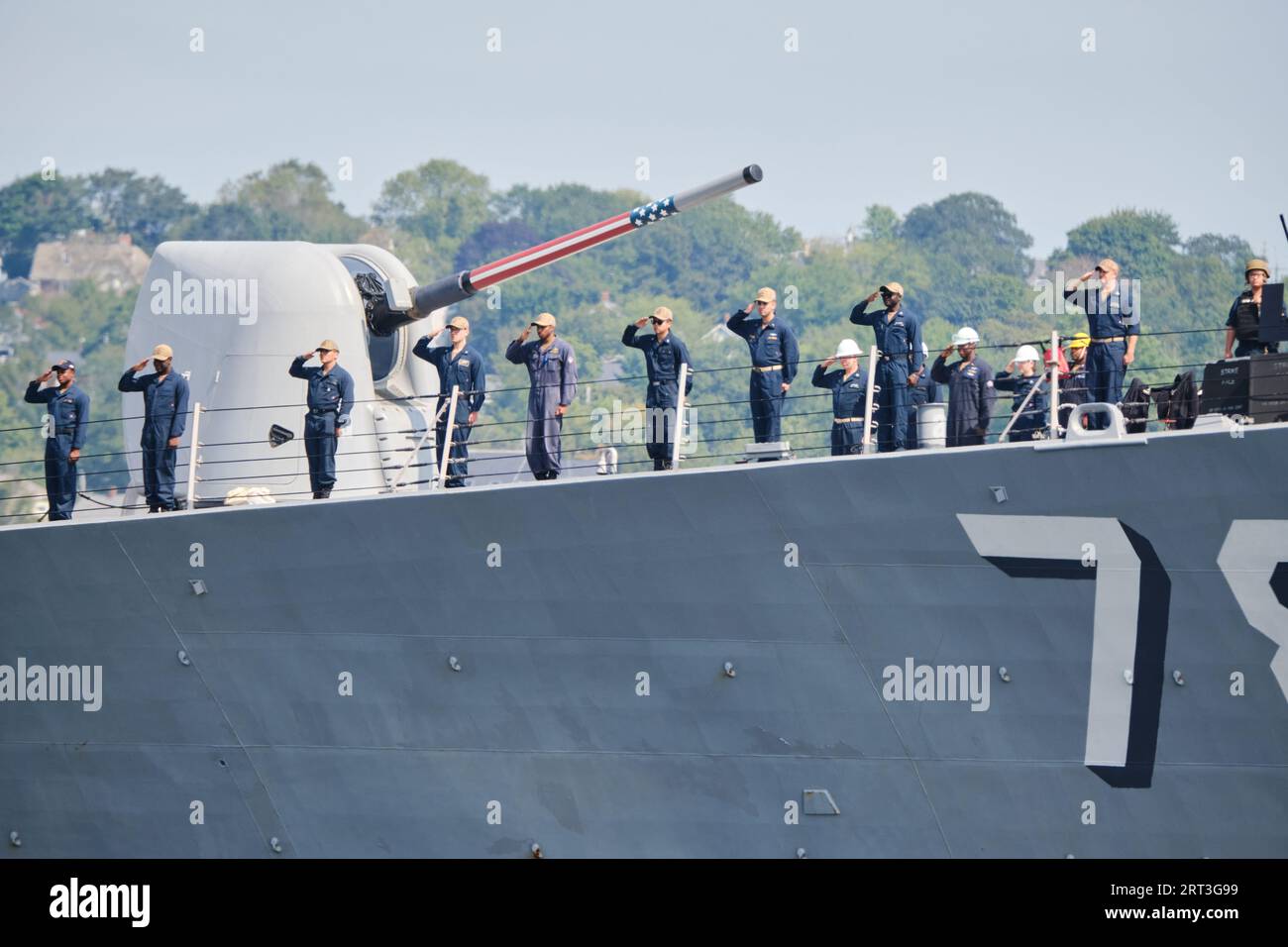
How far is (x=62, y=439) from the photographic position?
14.6m

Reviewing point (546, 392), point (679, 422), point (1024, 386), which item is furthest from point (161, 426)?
point (1024, 386)

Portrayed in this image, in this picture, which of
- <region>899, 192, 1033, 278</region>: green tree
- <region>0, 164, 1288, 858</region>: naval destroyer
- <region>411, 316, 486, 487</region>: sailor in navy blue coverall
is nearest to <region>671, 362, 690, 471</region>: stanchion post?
<region>0, 164, 1288, 858</region>: naval destroyer

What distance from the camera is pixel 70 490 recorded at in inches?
571

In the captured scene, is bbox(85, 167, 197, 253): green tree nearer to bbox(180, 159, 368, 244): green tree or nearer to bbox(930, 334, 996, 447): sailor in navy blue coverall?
bbox(180, 159, 368, 244): green tree

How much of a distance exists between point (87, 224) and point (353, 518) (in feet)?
249

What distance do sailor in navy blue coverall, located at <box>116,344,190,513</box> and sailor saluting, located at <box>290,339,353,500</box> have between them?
949 mm

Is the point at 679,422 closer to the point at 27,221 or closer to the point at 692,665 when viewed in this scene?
the point at 692,665

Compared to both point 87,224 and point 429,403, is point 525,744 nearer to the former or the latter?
point 429,403

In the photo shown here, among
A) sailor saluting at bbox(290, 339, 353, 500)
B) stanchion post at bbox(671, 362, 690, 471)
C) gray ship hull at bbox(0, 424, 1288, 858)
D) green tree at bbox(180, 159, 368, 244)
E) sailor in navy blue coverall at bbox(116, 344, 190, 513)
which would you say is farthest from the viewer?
green tree at bbox(180, 159, 368, 244)

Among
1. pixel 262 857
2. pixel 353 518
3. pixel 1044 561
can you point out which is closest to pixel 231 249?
pixel 353 518

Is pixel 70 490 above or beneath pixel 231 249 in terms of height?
beneath

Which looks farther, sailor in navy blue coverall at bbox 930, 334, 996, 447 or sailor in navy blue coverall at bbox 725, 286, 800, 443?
sailor in navy blue coverall at bbox 930, 334, 996, 447

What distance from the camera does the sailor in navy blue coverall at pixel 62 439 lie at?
14.6m

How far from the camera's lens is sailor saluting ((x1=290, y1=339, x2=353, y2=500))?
13797 millimetres
